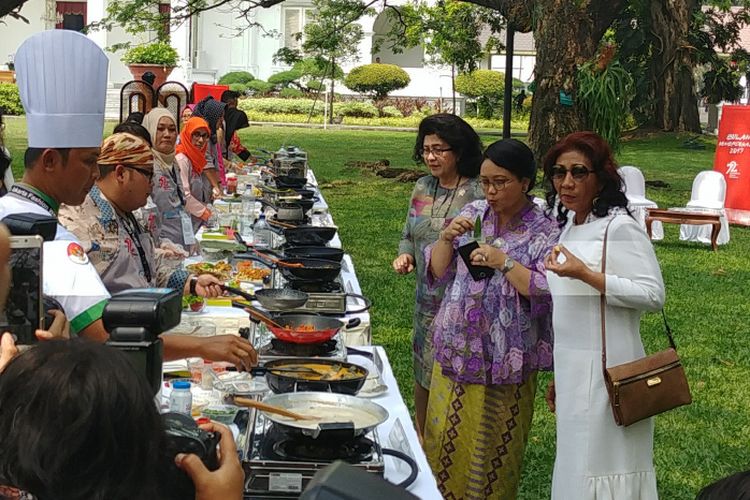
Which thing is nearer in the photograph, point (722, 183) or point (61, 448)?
point (61, 448)

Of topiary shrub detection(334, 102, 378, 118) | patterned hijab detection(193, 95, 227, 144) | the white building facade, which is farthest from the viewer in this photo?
the white building facade

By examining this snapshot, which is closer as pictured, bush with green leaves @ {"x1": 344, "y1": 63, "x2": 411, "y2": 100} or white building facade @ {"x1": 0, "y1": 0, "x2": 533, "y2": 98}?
bush with green leaves @ {"x1": 344, "y1": 63, "x2": 411, "y2": 100}

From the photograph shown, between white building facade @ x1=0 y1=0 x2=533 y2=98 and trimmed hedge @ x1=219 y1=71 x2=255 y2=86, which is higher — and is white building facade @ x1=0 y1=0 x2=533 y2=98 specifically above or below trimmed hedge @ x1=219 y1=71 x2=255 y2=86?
above

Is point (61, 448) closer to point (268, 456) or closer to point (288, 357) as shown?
point (268, 456)

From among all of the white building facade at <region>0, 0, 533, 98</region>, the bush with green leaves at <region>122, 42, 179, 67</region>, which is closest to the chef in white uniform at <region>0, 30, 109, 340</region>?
the bush with green leaves at <region>122, 42, 179, 67</region>

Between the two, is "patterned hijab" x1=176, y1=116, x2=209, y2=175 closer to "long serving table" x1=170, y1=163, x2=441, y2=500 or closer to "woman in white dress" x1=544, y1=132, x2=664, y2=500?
"long serving table" x1=170, y1=163, x2=441, y2=500

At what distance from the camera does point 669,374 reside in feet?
12.3

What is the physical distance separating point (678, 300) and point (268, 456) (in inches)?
317

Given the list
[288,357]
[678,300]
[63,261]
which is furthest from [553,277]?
[678,300]

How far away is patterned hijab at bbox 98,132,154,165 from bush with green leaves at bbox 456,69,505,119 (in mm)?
35093

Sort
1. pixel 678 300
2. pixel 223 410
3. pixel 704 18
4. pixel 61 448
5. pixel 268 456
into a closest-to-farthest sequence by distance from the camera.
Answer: pixel 61 448 < pixel 268 456 < pixel 223 410 < pixel 678 300 < pixel 704 18

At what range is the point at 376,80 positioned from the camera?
3947cm

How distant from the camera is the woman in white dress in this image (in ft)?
12.3

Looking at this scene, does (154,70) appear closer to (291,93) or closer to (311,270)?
(311,270)
